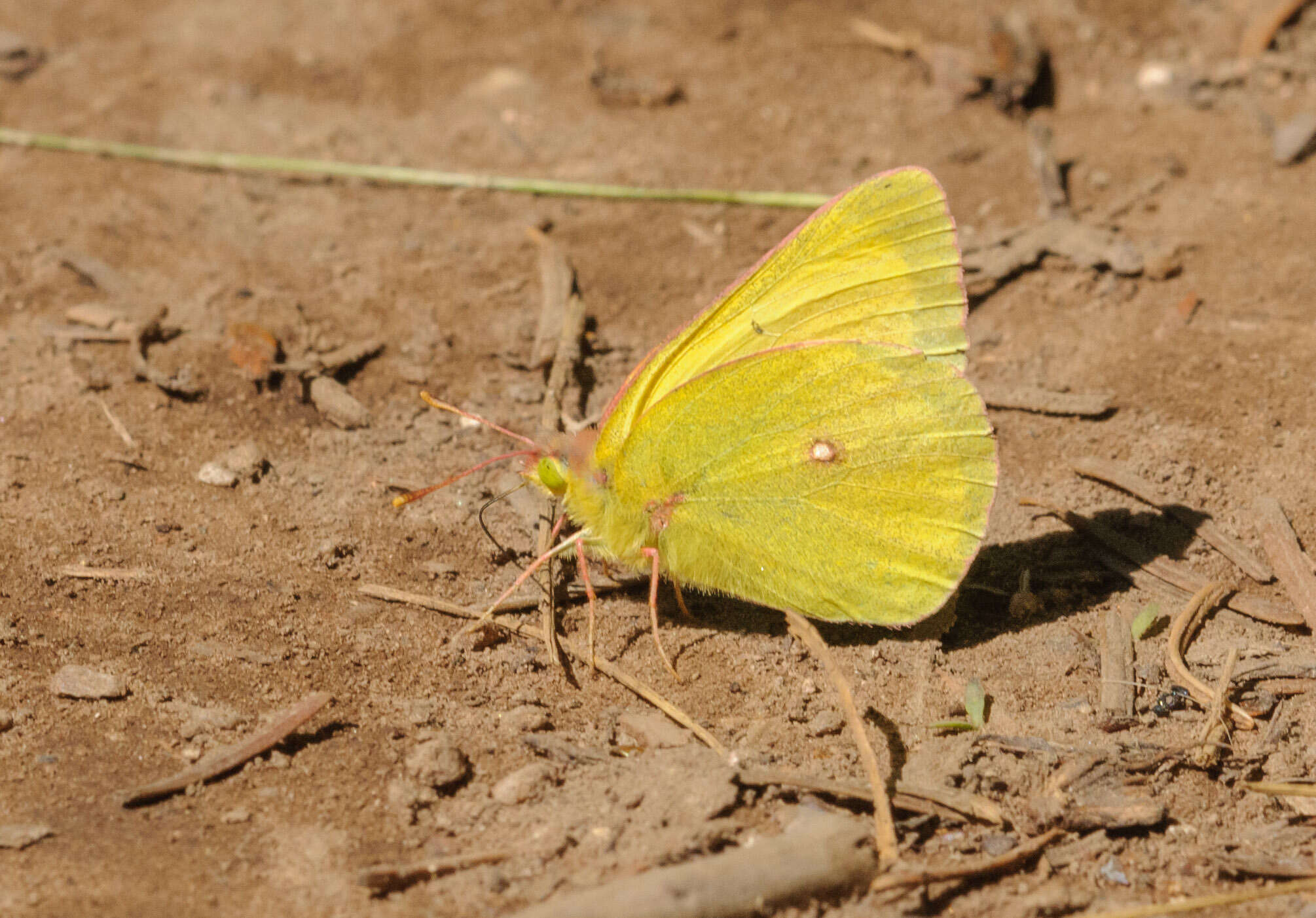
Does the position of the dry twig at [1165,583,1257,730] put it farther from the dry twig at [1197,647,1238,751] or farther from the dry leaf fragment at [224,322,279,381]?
the dry leaf fragment at [224,322,279,381]

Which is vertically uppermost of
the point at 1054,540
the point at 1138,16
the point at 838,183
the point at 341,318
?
the point at 1138,16

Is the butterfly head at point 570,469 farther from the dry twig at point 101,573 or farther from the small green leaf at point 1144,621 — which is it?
the small green leaf at point 1144,621

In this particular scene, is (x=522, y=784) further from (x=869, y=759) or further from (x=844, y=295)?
(x=844, y=295)

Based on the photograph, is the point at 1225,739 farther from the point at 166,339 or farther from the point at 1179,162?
the point at 166,339

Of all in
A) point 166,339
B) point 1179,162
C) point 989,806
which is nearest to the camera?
point 989,806

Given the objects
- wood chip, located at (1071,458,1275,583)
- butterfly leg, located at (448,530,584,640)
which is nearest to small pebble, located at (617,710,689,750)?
butterfly leg, located at (448,530,584,640)

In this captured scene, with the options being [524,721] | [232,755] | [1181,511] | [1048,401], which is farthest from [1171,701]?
[232,755]

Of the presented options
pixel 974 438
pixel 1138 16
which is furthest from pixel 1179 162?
pixel 974 438
